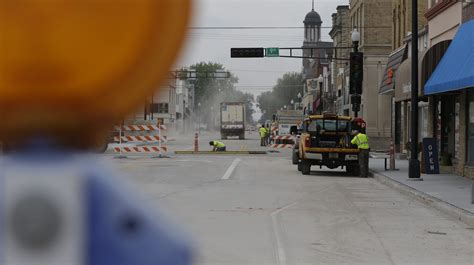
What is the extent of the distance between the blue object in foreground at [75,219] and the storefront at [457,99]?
15.9 meters

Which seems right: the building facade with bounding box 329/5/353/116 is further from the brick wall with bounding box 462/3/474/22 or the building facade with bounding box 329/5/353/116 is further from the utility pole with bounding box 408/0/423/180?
the utility pole with bounding box 408/0/423/180

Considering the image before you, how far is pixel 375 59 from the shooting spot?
46531 mm

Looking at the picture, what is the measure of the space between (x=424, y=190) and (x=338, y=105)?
4486cm

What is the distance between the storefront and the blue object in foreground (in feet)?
52.1

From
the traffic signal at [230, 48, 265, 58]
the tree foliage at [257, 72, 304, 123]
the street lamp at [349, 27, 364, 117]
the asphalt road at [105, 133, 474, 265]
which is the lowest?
the asphalt road at [105, 133, 474, 265]

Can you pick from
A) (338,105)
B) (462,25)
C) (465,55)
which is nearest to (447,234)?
(465,55)

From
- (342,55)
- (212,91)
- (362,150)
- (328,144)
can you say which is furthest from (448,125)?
(342,55)

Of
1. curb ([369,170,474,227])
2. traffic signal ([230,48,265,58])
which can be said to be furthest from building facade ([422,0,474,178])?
traffic signal ([230,48,265,58])

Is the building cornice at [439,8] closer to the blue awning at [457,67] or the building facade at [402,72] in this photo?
the building facade at [402,72]

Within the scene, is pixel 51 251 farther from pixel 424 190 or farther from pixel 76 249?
pixel 424 190

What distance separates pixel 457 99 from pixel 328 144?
4.59 m

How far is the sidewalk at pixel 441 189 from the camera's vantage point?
12.5m

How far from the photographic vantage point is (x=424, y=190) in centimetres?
1616

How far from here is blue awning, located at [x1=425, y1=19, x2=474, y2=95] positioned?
54.8 feet
